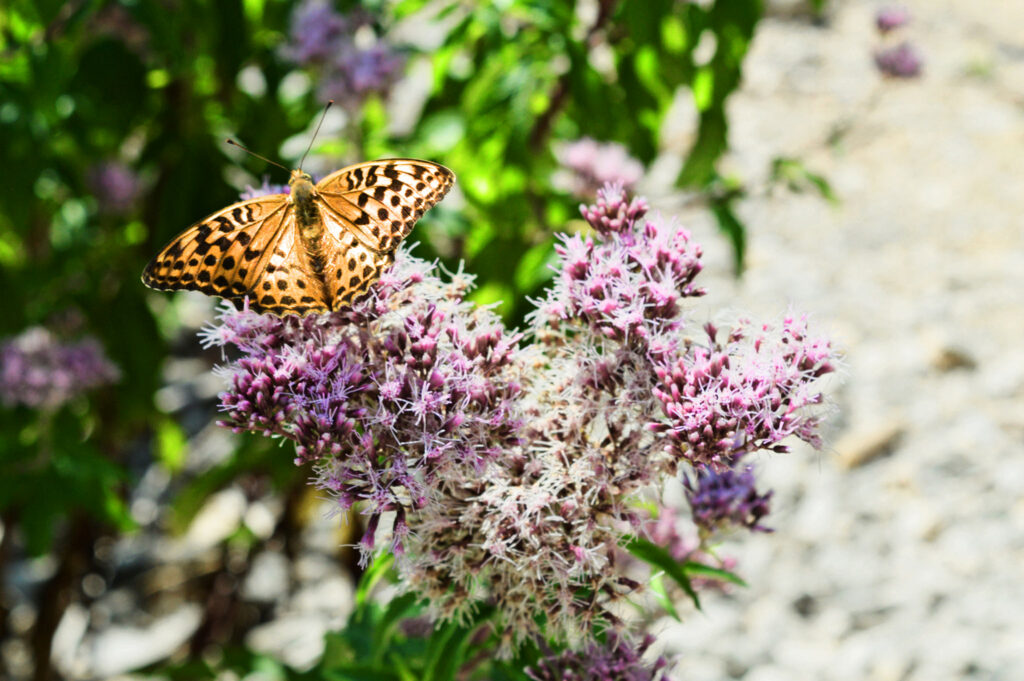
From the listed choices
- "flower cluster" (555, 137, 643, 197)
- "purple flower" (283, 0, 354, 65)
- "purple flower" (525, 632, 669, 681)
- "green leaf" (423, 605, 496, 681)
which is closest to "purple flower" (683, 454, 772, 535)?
"purple flower" (525, 632, 669, 681)

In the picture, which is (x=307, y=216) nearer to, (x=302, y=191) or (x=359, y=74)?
(x=302, y=191)

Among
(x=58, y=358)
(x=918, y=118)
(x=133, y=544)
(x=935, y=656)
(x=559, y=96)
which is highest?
(x=918, y=118)

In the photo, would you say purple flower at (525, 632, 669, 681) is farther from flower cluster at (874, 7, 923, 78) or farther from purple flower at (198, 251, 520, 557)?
flower cluster at (874, 7, 923, 78)

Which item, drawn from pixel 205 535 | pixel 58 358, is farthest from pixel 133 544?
pixel 58 358

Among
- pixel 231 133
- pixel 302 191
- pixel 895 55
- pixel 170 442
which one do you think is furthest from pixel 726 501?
pixel 895 55

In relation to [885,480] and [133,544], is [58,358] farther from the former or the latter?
[885,480]
